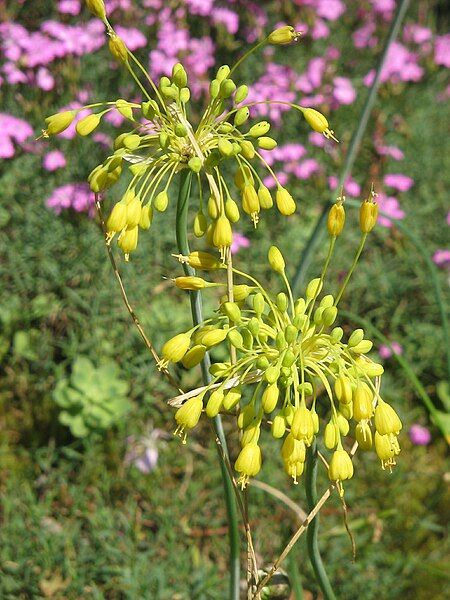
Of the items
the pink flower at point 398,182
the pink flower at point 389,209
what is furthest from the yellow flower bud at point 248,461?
the pink flower at point 398,182

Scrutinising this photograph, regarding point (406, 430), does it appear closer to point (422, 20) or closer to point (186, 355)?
point (186, 355)

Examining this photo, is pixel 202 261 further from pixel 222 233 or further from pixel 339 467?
pixel 339 467

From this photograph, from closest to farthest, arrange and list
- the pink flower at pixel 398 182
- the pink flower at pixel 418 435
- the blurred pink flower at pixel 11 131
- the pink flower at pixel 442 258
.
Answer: the pink flower at pixel 418 435, the blurred pink flower at pixel 11 131, the pink flower at pixel 442 258, the pink flower at pixel 398 182

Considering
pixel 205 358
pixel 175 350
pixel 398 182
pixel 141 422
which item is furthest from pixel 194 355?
pixel 398 182

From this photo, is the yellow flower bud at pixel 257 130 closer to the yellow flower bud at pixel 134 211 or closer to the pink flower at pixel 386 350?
the yellow flower bud at pixel 134 211

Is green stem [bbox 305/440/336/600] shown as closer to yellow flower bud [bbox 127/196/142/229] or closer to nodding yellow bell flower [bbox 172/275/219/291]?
nodding yellow bell flower [bbox 172/275/219/291]

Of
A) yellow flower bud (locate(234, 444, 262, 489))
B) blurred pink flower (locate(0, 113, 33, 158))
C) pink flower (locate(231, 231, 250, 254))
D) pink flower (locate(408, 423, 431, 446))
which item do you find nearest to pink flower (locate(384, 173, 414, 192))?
pink flower (locate(231, 231, 250, 254))

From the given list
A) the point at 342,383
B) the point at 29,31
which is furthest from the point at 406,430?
the point at 29,31
